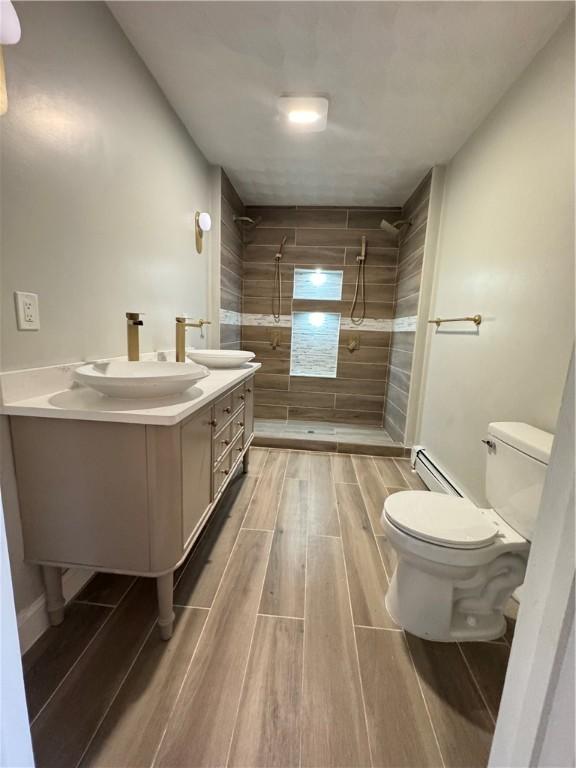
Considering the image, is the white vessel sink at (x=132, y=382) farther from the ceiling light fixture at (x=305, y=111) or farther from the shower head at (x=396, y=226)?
the shower head at (x=396, y=226)

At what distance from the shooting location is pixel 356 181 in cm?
284

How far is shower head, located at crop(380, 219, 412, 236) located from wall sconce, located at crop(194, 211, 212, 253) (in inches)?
71.8

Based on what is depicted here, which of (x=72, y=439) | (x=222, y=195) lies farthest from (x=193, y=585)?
(x=222, y=195)

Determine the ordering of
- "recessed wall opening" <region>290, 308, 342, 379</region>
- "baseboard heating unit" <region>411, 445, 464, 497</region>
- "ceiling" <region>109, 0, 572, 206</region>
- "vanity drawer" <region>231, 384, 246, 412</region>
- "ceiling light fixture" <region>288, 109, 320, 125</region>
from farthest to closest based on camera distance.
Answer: "recessed wall opening" <region>290, 308, 342, 379</region> → "baseboard heating unit" <region>411, 445, 464, 497</region> → "ceiling light fixture" <region>288, 109, 320, 125</region> → "vanity drawer" <region>231, 384, 246, 412</region> → "ceiling" <region>109, 0, 572, 206</region>

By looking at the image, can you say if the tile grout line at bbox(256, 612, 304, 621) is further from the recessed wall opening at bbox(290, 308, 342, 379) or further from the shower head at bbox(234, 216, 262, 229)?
the shower head at bbox(234, 216, 262, 229)

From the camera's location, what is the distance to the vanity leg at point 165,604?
112cm

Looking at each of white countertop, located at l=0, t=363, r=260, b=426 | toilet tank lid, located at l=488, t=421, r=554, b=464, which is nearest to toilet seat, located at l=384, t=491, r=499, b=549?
toilet tank lid, located at l=488, t=421, r=554, b=464

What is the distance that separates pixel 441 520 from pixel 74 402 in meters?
1.37

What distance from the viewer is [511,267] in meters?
1.58

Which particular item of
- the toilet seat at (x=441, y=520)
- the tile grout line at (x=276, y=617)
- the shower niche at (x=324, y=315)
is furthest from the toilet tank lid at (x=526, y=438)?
the shower niche at (x=324, y=315)

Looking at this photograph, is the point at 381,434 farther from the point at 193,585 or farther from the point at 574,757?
the point at 574,757

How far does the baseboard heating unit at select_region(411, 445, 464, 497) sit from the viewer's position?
207cm

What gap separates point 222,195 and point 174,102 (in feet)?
2.77

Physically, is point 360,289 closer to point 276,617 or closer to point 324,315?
point 324,315
